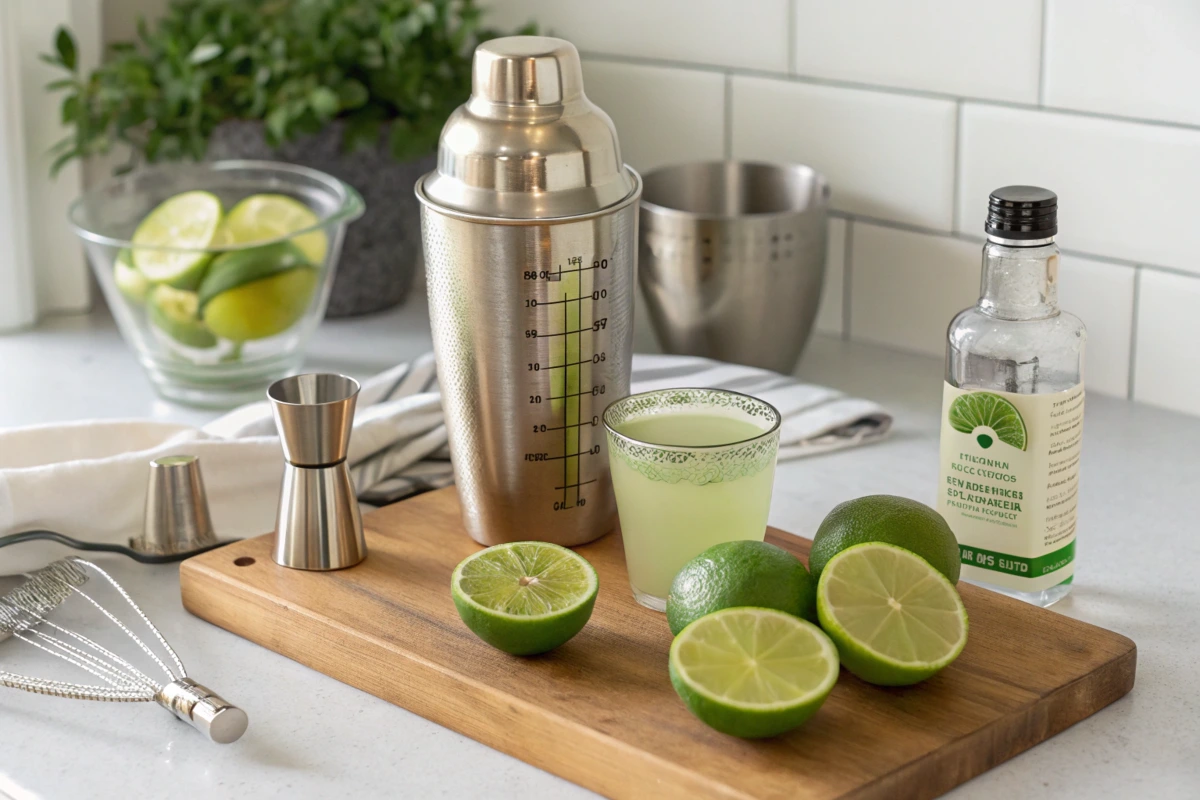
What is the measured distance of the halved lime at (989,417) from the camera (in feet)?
2.81

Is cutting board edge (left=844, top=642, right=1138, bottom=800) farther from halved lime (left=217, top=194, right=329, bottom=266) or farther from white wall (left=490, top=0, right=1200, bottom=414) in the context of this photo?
halved lime (left=217, top=194, right=329, bottom=266)

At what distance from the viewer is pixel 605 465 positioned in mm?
975

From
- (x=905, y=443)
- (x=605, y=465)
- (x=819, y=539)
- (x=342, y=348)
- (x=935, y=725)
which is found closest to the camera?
(x=935, y=725)

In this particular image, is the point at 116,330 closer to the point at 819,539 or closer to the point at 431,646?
the point at 431,646

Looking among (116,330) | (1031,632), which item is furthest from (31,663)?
(116,330)

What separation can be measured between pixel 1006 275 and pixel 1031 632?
22 centimetres

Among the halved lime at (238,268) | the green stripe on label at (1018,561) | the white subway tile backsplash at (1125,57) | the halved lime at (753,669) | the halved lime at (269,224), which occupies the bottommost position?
the green stripe on label at (1018,561)

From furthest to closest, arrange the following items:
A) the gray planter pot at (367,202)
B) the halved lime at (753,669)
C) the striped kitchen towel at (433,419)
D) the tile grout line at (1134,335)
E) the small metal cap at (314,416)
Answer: the gray planter pot at (367,202) → the tile grout line at (1134,335) → the striped kitchen towel at (433,419) → the small metal cap at (314,416) → the halved lime at (753,669)

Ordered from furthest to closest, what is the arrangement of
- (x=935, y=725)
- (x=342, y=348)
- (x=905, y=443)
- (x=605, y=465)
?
(x=342, y=348), (x=905, y=443), (x=605, y=465), (x=935, y=725)

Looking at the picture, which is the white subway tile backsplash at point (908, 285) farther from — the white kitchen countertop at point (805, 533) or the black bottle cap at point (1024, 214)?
the black bottle cap at point (1024, 214)

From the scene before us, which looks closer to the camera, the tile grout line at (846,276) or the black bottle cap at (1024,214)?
the black bottle cap at (1024,214)

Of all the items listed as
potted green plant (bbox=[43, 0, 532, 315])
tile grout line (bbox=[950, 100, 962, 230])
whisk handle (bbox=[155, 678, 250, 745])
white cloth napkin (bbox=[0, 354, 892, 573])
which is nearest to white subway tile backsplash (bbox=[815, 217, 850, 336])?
tile grout line (bbox=[950, 100, 962, 230])

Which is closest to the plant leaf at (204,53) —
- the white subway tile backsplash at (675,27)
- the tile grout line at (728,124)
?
the white subway tile backsplash at (675,27)

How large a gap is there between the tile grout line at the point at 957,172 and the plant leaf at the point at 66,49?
0.87m
